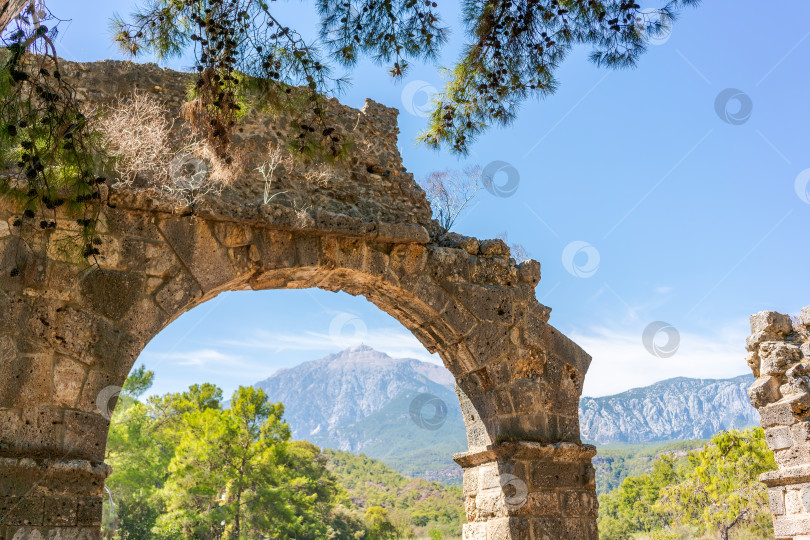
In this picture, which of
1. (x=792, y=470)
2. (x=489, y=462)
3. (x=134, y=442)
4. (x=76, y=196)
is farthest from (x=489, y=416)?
(x=134, y=442)

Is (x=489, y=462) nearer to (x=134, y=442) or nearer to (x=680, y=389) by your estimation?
(x=134, y=442)

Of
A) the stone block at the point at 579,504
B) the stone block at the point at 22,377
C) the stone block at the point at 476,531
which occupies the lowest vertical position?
the stone block at the point at 476,531

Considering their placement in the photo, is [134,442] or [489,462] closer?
[489,462]

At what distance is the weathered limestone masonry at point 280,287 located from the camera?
3.98 metres

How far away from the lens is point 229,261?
4.84 meters

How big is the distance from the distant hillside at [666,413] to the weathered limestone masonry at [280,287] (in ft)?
285

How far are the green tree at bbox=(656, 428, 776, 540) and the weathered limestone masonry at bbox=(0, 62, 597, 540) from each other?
11031 millimetres

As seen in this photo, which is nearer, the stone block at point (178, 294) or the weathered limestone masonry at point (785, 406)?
the stone block at point (178, 294)

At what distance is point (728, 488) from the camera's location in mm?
15148

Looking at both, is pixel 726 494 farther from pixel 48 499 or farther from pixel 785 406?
pixel 48 499

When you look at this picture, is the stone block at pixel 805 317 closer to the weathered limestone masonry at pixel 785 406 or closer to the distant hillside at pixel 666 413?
the weathered limestone masonry at pixel 785 406

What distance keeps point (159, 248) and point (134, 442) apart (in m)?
17.2

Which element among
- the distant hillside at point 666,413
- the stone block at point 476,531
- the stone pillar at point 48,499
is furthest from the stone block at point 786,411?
the distant hillside at point 666,413

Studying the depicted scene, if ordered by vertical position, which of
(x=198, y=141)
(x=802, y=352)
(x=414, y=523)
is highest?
(x=198, y=141)
